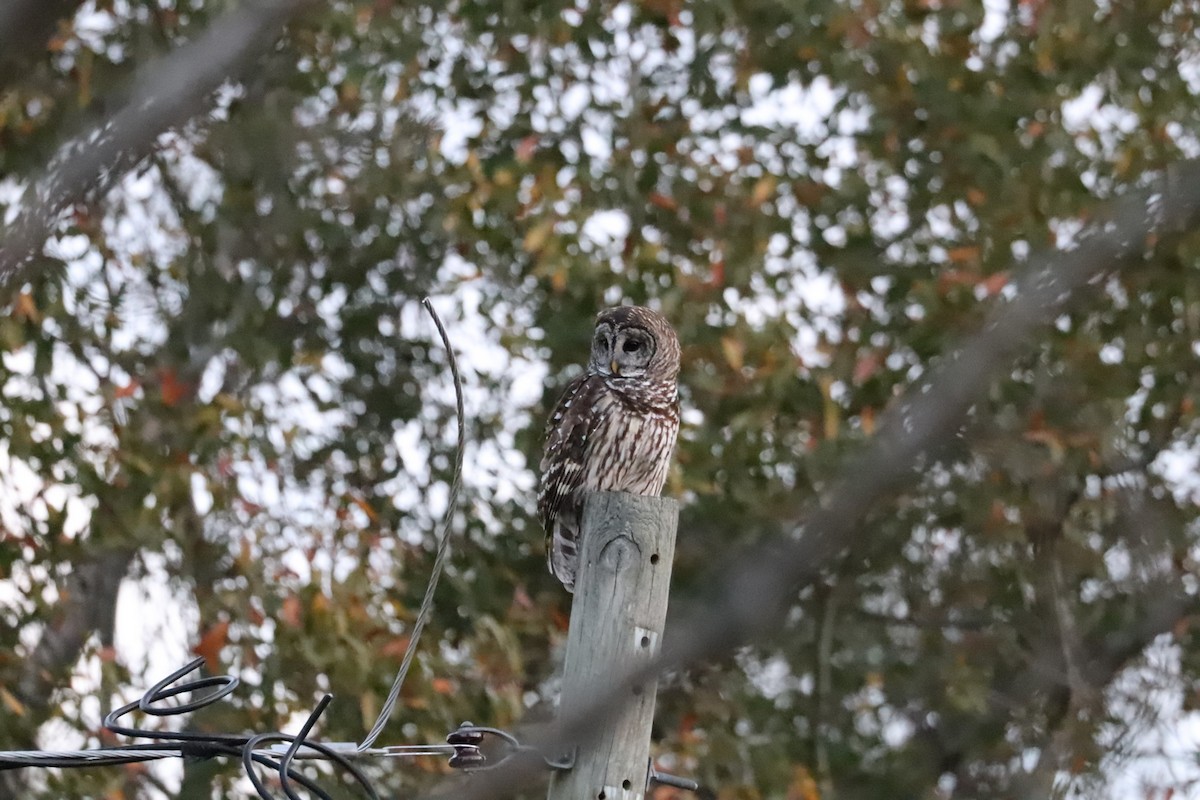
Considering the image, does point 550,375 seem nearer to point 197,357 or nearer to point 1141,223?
point 197,357

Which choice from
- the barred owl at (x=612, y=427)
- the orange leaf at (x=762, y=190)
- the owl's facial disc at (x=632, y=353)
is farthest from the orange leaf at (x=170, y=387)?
the owl's facial disc at (x=632, y=353)

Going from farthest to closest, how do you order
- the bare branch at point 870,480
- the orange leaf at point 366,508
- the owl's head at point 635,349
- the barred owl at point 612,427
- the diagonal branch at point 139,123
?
the orange leaf at point 366,508
the owl's head at point 635,349
the barred owl at point 612,427
the diagonal branch at point 139,123
the bare branch at point 870,480

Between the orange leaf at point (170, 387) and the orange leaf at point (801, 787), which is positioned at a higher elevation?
the orange leaf at point (170, 387)

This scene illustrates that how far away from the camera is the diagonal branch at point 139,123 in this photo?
155 inches

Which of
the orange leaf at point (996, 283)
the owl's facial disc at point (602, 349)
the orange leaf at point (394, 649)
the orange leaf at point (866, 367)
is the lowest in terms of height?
the owl's facial disc at point (602, 349)

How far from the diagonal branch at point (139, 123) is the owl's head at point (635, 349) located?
125 cm

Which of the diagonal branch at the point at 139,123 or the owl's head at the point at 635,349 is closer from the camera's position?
the diagonal branch at the point at 139,123

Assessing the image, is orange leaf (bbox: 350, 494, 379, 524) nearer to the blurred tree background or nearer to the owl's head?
the blurred tree background

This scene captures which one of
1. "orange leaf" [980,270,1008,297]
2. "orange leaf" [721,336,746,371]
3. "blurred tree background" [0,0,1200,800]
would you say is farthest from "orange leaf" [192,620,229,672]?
"orange leaf" [980,270,1008,297]

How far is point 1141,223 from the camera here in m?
3.08

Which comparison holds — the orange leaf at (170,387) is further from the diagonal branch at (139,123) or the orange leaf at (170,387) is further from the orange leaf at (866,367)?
the orange leaf at (866,367)

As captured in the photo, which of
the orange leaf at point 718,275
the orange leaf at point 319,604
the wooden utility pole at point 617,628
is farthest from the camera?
the orange leaf at point 718,275

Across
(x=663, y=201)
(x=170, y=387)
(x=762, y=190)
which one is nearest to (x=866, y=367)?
(x=762, y=190)

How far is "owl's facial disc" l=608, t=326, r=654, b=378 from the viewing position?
184 inches
